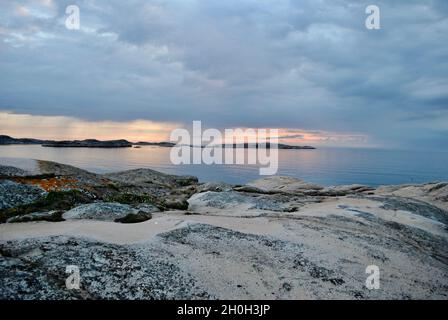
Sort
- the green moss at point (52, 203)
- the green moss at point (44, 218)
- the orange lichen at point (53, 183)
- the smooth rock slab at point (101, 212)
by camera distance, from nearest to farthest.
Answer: the green moss at point (44, 218) → the smooth rock slab at point (101, 212) → the green moss at point (52, 203) → the orange lichen at point (53, 183)

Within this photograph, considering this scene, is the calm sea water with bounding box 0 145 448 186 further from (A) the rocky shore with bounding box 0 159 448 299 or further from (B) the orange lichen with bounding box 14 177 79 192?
(A) the rocky shore with bounding box 0 159 448 299

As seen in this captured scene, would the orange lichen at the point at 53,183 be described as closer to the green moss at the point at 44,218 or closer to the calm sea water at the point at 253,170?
the green moss at the point at 44,218

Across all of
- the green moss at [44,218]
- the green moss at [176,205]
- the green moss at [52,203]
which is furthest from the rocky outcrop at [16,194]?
the green moss at [176,205]

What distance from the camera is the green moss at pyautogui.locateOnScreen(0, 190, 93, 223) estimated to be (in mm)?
17059

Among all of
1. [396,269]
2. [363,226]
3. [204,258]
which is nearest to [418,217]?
[363,226]

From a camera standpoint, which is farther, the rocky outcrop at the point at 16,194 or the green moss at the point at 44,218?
the rocky outcrop at the point at 16,194

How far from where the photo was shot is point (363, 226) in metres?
19.0

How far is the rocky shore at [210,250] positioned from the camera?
32.4ft

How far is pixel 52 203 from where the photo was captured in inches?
766

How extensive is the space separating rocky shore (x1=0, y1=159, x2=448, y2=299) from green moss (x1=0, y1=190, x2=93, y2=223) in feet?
0.23

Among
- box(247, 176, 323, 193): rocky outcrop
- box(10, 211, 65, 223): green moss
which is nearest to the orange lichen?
box(10, 211, 65, 223): green moss

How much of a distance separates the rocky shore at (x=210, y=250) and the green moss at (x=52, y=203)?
0.23 ft
